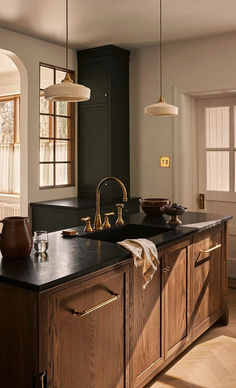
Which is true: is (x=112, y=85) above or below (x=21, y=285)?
above

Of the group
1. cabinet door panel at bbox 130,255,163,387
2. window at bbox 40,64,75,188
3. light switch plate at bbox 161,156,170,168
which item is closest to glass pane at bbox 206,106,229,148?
light switch plate at bbox 161,156,170,168

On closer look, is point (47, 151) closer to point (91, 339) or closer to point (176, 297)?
point (176, 297)

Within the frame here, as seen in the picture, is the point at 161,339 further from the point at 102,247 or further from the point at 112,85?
the point at 112,85

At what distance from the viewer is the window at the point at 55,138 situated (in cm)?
521

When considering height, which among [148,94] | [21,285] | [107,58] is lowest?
[21,285]

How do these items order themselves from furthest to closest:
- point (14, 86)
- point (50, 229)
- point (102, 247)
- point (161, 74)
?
1. point (14, 86)
2. point (161, 74)
3. point (50, 229)
4. point (102, 247)

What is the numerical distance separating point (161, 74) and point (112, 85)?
0.59m

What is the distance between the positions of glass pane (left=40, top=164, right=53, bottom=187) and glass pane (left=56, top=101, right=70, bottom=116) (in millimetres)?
671

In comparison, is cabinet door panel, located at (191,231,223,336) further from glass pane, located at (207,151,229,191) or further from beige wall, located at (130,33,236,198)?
beige wall, located at (130,33,236,198)

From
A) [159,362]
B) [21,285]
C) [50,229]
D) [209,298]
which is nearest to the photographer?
[21,285]

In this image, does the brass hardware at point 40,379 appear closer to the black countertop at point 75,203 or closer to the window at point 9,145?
the black countertop at point 75,203

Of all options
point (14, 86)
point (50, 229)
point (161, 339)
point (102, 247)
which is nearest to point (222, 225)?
point (161, 339)

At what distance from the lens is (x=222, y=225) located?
358 cm

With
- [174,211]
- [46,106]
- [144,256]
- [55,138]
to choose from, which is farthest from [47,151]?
[144,256]
